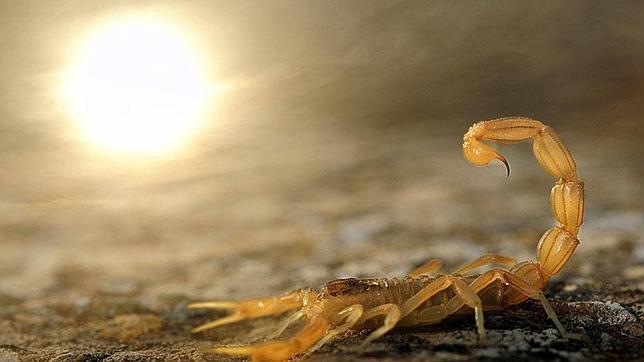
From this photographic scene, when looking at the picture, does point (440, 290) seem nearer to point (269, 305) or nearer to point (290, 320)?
point (290, 320)

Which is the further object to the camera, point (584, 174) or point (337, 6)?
point (584, 174)

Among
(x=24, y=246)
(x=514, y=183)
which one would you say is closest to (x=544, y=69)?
(x=514, y=183)

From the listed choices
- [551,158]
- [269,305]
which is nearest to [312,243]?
[269,305]

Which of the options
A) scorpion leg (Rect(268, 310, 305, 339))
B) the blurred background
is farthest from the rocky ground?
scorpion leg (Rect(268, 310, 305, 339))

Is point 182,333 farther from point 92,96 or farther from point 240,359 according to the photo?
point 92,96

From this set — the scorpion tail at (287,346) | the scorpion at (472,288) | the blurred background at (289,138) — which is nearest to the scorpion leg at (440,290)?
the scorpion at (472,288)

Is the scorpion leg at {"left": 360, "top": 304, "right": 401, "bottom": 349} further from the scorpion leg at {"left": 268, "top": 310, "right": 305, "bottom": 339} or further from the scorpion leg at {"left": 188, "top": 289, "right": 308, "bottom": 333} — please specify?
the scorpion leg at {"left": 188, "top": 289, "right": 308, "bottom": 333}
